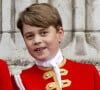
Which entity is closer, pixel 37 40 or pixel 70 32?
pixel 37 40

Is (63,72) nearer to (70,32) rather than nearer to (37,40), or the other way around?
(37,40)

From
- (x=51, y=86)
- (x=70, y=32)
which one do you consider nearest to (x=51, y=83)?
(x=51, y=86)

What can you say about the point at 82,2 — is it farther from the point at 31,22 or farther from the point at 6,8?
the point at 31,22

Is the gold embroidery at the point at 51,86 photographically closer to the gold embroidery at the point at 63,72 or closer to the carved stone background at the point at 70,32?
the gold embroidery at the point at 63,72

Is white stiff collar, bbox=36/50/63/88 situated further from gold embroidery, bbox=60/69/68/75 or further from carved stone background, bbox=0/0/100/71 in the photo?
carved stone background, bbox=0/0/100/71

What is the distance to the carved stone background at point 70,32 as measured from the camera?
301 cm

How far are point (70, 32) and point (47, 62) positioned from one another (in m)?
1.22

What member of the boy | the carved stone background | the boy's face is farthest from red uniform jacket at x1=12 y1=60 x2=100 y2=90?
the carved stone background

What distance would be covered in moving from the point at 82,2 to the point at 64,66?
120 cm

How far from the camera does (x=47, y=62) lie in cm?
187

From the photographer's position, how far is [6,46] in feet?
10.2

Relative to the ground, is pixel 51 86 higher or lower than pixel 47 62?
lower

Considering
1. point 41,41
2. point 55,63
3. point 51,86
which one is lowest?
point 51,86

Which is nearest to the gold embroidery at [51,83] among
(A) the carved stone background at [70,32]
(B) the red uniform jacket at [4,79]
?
(B) the red uniform jacket at [4,79]
